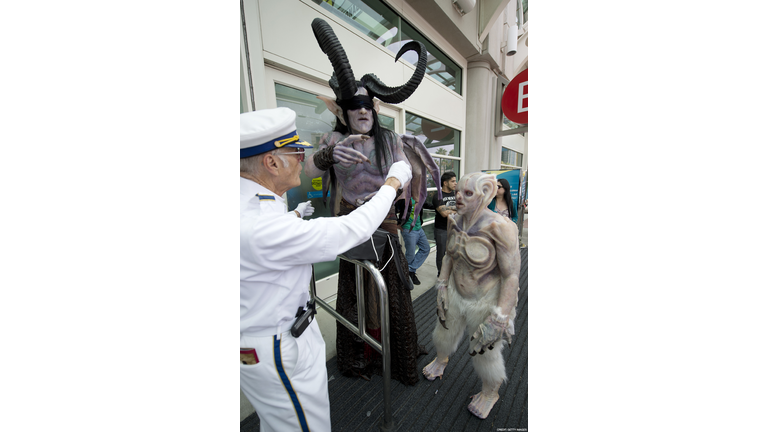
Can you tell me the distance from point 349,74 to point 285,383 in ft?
5.02

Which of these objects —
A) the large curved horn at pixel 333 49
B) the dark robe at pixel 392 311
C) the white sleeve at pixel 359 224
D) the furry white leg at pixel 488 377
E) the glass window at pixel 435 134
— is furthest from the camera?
the glass window at pixel 435 134

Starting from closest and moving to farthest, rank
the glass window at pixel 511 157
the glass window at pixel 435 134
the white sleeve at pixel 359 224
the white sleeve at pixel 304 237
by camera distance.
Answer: the white sleeve at pixel 304 237, the white sleeve at pixel 359 224, the glass window at pixel 435 134, the glass window at pixel 511 157

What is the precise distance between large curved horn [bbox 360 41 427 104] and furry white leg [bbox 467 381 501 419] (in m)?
2.08

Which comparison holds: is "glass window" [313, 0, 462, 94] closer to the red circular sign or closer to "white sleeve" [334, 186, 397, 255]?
the red circular sign

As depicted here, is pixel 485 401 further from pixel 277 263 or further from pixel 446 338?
pixel 277 263

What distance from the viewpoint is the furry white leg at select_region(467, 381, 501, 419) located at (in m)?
1.76

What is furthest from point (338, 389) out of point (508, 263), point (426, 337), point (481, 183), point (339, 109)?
point (339, 109)

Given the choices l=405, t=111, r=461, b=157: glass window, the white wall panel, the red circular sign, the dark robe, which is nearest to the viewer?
the dark robe

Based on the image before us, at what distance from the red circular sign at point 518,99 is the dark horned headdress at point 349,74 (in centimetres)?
244

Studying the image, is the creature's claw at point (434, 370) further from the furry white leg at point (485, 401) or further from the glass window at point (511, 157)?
the glass window at point (511, 157)

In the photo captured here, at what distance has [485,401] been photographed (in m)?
1.79

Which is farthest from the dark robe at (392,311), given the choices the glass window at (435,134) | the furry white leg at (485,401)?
the glass window at (435,134)

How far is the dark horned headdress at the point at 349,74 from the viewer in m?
1.26

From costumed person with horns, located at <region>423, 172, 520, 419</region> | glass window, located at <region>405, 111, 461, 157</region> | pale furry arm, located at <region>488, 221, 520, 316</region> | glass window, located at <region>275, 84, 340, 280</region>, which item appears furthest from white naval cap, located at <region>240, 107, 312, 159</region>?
glass window, located at <region>405, 111, 461, 157</region>
